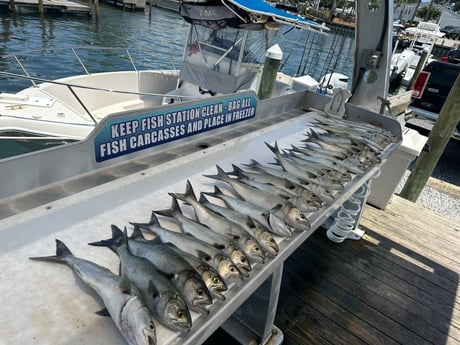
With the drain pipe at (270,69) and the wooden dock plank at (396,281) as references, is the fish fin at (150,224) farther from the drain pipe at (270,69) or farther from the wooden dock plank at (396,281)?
the drain pipe at (270,69)

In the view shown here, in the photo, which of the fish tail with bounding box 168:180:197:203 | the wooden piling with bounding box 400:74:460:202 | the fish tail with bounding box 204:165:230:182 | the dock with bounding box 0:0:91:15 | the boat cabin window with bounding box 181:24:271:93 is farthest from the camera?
the dock with bounding box 0:0:91:15

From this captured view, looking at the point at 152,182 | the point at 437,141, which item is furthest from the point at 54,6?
the point at 152,182

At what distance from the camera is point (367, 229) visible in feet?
15.0

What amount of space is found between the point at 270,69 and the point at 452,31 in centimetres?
5734

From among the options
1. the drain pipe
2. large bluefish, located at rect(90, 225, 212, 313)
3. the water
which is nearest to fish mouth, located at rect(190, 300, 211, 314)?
large bluefish, located at rect(90, 225, 212, 313)

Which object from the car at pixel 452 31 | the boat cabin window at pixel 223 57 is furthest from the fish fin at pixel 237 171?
the car at pixel 452 31

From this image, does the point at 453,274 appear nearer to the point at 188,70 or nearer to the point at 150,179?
the point at 150,179

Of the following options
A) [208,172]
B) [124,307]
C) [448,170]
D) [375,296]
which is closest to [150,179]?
[208,172]

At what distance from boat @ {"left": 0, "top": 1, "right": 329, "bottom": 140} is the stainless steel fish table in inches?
129

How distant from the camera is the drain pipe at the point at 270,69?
6.94 meters

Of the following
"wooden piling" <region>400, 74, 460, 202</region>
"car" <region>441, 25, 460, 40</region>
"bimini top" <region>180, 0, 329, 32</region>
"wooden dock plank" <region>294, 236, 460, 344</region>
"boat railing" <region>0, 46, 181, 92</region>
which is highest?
"car" <region>441, 25, 460, 40</region>

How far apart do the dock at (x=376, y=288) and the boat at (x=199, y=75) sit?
11.6 feet

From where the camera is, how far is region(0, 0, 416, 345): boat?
4.39 feet

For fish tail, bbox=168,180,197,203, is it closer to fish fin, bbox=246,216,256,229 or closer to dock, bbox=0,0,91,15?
fish fin, bbox=246,216,256,229
